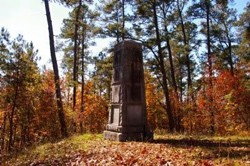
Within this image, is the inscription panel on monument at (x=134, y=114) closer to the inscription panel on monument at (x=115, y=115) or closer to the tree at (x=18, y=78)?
the inscription panel on monument at (x=115, y=115)

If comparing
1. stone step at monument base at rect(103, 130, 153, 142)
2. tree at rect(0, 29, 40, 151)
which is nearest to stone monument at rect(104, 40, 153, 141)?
stone step at monument base at rect(103, 130, 153, 142)

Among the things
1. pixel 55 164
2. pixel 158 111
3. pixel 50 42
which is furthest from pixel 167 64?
pixel 55 164

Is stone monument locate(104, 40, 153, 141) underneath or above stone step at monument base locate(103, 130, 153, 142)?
above

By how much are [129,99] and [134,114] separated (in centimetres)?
64

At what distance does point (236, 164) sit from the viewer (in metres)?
5.57

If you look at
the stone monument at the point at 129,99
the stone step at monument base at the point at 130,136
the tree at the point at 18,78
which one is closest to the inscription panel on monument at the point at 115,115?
the stone monument at the point at 129,99

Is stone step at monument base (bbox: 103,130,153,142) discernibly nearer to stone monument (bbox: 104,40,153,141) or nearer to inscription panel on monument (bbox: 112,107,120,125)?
stone monument (bbox: 104,40,153,141)

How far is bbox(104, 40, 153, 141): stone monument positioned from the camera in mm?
11000

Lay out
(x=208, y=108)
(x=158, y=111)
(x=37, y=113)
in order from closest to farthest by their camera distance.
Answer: (x=37, y=113), (x=208, y=108), (x=158, y=111)

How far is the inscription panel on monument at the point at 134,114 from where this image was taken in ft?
36.5

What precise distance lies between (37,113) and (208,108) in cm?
1256

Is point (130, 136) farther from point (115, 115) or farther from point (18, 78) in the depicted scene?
point (18, 78)

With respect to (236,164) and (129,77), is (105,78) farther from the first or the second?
(236,164)

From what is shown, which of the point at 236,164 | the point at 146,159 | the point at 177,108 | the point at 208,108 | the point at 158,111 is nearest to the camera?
the point at 236,164
